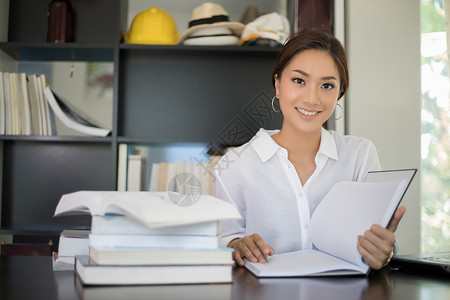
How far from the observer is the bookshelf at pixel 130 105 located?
8.91ft

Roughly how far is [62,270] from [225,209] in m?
0.38

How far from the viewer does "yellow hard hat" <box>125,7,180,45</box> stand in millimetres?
2539

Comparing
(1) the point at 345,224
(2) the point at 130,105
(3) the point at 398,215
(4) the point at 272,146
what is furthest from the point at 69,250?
(2) the point at 130,105

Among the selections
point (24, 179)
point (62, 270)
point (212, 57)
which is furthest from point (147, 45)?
point (62, 270)

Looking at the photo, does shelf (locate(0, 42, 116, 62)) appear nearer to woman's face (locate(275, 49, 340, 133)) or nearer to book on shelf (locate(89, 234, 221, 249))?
woman's face (locate(275, 49, 340, 133))

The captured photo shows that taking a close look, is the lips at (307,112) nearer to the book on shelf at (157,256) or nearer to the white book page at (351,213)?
the white book page at (351,213)

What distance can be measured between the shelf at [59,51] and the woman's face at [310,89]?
1.30 metres

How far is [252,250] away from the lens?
100cm

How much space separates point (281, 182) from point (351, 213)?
0.56m

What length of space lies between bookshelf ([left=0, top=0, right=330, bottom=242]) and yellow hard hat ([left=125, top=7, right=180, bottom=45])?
0.12 m

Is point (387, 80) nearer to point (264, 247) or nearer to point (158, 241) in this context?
point (264, 247)

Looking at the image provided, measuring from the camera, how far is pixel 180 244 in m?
0.76

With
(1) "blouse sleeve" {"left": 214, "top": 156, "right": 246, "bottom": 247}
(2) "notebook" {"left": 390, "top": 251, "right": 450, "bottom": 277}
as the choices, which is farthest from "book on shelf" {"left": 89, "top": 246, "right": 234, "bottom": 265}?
(1) "blouse sleeve" {"left": 214, "top": 156, "right": 246, "bottom": 247}

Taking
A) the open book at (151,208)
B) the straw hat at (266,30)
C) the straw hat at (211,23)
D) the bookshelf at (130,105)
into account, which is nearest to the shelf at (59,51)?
the bookshelf at (130,105)
